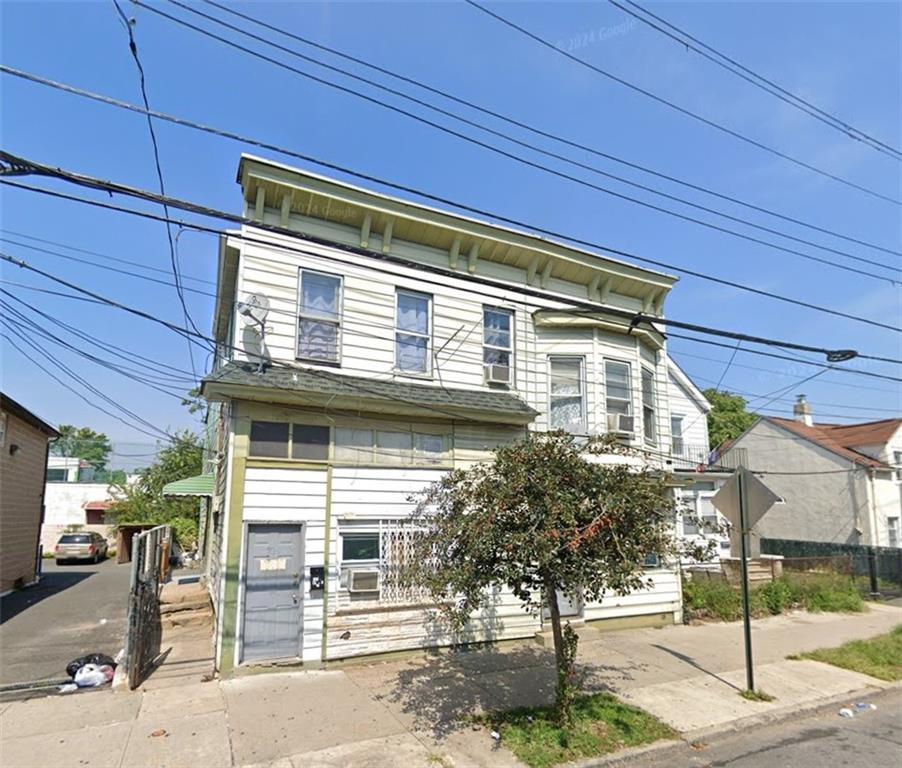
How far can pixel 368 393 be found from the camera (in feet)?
31.7

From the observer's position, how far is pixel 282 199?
9.84 meters

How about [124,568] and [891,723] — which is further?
[124,568]

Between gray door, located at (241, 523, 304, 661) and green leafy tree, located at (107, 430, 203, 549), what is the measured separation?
21425 mm

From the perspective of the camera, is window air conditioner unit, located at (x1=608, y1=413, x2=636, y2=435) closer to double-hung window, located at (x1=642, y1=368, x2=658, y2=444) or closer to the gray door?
double-hung window, located at (x1=642, y1=368, x2=658, y2=444)

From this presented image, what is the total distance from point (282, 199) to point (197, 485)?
33.9ft

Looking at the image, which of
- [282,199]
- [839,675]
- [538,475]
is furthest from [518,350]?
[839,675]

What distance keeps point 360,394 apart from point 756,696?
23.9 feet

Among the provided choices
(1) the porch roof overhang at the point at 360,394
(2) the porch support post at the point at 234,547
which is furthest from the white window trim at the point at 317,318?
(2) the porch support post at the point at 234,547

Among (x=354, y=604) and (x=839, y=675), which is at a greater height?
(x=354, y=604)

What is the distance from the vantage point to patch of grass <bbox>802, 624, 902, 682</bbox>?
910 centimetres

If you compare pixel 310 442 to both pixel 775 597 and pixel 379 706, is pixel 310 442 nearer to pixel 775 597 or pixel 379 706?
pixel 379 706

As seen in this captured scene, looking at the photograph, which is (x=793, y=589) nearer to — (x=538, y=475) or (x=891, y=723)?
(x=891, y=723)

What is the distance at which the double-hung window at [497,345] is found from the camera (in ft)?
37.7

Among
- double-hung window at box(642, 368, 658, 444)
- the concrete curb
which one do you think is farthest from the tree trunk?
double-hung window at box(642, 368, 658, 444)
